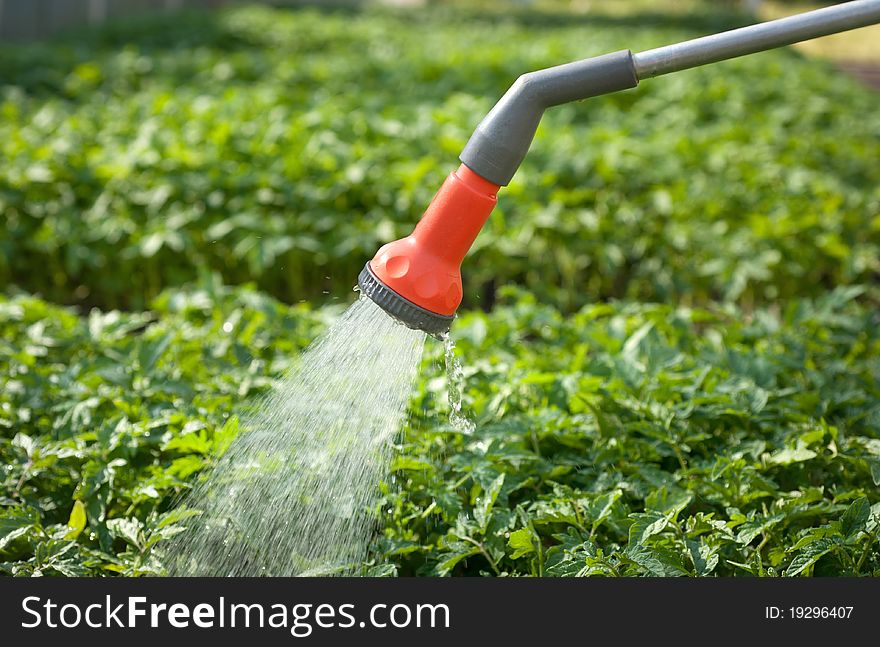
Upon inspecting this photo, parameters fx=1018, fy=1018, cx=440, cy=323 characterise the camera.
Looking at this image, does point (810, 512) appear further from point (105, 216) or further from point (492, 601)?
point (105, 216)

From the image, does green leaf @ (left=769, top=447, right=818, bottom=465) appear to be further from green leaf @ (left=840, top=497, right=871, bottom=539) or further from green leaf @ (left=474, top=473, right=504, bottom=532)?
green leaf @ (left=474, top=473, right=504, bottom=532)

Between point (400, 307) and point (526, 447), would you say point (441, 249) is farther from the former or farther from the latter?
point (526, 447)

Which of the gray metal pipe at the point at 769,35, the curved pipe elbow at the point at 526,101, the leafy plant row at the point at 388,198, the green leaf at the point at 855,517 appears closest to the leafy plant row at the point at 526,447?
the green leaf at the point at 855,517

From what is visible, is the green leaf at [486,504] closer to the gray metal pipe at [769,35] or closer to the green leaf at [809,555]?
the green leaf at [809,555]

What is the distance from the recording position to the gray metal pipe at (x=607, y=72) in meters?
1.45

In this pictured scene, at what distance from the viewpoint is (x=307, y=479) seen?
2033 mm

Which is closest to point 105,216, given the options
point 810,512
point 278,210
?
point 278,210

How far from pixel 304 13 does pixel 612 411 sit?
11215mm

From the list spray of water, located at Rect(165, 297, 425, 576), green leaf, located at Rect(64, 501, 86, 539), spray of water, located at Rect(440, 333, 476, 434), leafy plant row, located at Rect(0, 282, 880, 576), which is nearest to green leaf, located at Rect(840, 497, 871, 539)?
leafy plant row, located at Rect(0, 282, 880, 576)

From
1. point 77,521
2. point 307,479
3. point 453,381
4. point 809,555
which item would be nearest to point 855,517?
point 809,555

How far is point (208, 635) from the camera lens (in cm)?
164

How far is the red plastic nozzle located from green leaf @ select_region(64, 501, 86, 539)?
2.92ft

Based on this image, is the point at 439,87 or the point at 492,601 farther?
the point at 439,87

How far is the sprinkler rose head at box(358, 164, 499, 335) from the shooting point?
144 centimetres
